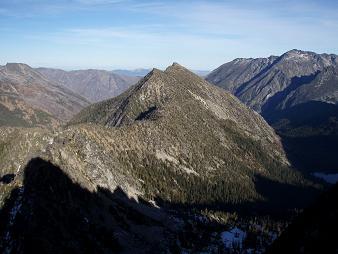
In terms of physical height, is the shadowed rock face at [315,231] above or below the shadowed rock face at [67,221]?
above

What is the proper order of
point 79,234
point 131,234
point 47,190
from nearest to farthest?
1. point 79,234
2. point 47,190
3. point 131,234

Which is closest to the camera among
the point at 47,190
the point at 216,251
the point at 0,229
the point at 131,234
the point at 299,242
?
the point at 299,242

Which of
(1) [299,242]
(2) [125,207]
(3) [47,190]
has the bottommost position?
(2) [125,207]

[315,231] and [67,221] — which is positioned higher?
[315,231]

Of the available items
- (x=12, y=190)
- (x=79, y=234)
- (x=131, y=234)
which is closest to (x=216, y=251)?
(x=131, y=234)

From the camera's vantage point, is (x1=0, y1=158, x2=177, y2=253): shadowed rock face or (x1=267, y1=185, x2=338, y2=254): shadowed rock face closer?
(x1=267, y1=185, x2=338, y2=254): shadowed rock face

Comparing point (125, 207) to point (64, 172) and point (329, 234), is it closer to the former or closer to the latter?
point (64, 172)

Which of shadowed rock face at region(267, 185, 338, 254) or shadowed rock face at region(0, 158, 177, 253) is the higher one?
shadowed rock face at region(267, 185, 338, 254)

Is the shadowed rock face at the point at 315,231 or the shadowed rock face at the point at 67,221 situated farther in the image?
the shadowed rock face at the point at 67,221

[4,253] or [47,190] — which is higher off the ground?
[47,190]

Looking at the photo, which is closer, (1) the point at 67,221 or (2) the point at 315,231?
(2) the point at 315,231

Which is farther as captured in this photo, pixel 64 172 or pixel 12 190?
pixel 64 172
